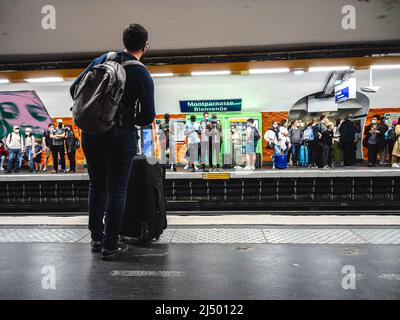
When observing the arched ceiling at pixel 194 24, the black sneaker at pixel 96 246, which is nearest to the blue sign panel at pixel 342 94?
the arched ceiling at pixel 194 24

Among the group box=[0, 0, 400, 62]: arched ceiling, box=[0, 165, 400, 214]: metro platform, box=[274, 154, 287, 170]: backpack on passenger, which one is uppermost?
box=[0, 0, 400, 62]: arched ceiling

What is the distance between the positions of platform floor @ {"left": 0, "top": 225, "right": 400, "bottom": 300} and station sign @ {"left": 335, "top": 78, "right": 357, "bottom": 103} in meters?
7.29

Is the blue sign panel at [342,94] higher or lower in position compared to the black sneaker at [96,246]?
higher

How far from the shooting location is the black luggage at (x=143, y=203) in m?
2.40

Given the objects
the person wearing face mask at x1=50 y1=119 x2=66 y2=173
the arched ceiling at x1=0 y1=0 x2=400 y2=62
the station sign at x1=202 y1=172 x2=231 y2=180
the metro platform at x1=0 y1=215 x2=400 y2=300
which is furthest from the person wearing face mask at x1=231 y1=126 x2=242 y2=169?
the metro platform at x1=0 y1=215 x2=400 y2=300

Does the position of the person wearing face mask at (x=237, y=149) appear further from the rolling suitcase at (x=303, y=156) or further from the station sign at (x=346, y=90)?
the station sign at (x=346, y=90)

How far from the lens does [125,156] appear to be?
2053 millimetres

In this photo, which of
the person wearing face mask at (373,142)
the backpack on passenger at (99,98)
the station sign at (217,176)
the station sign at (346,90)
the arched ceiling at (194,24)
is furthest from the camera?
the station sign at (346,90)

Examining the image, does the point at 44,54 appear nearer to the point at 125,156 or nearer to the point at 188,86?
the point at 125,156

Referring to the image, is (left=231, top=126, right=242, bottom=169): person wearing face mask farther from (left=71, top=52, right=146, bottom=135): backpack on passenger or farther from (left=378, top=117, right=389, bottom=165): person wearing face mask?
(left=71, top=52, right=146, bottom=135): backpack on passenger

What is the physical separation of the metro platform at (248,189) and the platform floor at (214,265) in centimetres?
325

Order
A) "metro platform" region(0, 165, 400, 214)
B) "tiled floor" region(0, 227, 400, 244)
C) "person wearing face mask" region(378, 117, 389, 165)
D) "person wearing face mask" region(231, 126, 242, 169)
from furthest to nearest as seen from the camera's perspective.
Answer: "person wearing face mask" region(231, 126, 242, 169) → "person wearing face mask" region(378, 117, 389, 165) → "metro platform" region(0, 165, 400, 214) → "tiled floor" region(0, 227, 400, 244)

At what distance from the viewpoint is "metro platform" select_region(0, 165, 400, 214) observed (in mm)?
6078
